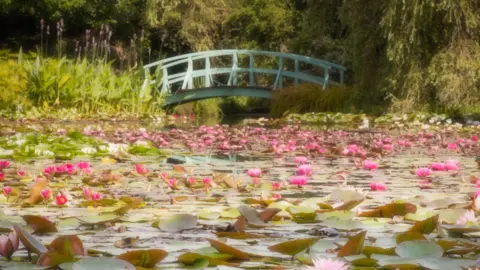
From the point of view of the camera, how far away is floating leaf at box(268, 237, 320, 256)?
6.22 feet

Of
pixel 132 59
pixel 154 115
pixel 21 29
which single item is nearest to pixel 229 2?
pixel 132 59

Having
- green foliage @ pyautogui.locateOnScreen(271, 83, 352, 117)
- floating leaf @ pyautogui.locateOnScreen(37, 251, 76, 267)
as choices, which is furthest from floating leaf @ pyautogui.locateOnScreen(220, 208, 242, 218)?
green foliage @ pyautogui.locateOnScreen(271, 83, 352, 117)

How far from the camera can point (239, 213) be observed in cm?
266

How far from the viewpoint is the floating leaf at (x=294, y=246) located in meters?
1.90

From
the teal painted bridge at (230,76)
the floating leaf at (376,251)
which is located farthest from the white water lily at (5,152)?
the teal painted bridge at (230,76)

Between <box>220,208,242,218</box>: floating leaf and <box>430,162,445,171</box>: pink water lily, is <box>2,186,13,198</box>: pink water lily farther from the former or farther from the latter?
<box>430,162,445,171</box>: pink water lily

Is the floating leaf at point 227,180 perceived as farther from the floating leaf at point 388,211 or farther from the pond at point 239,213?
the floating leaf at point 388,211

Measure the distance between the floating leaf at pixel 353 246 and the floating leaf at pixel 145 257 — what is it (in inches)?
A: 16.3

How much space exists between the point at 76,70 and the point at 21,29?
39.7 feet

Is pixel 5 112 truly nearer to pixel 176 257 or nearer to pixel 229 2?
pixel 176 257

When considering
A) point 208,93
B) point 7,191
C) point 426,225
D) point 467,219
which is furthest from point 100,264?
point 208,93

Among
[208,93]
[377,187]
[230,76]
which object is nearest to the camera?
[377,187]

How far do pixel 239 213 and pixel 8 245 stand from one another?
94 cm

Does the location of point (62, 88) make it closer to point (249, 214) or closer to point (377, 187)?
point (377, 187)
